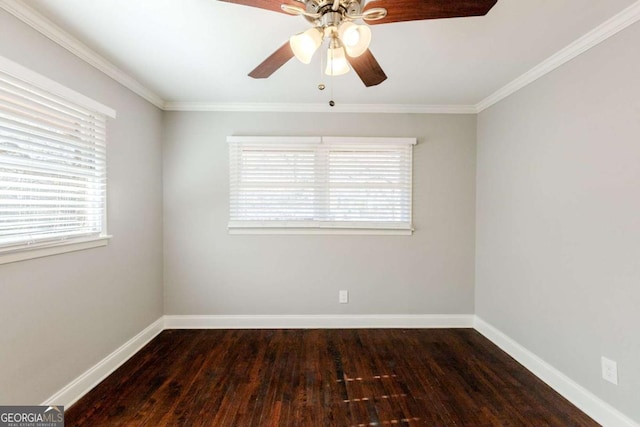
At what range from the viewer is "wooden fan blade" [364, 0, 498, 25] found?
1183 mm

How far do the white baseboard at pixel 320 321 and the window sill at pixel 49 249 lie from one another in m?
1.34

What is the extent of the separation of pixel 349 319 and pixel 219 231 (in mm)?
1708

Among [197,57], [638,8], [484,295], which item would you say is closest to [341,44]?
[197,57]

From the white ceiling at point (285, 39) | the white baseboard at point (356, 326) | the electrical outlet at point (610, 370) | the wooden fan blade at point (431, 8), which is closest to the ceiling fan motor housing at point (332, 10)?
the wooden fan blade at point (431, 8)

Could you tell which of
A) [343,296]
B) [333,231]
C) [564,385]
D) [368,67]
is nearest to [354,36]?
[368,67]

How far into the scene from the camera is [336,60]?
1.51m

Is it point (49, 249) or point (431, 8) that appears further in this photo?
point (49, 249)

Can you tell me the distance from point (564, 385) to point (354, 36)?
2668 millimetres

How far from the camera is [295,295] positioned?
3.17 meters

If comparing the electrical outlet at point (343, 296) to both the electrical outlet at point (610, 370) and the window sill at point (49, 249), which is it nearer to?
the electrical outlet at point (610, 370)

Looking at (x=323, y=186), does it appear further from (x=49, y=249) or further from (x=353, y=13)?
(x=49, y=249)

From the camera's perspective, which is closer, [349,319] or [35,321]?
[35,321]

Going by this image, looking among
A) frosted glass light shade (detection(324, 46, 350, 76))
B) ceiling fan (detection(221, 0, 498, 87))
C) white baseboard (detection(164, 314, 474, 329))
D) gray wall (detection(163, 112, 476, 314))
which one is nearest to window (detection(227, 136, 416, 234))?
gray wall (detection(163, 112, 476, 314))

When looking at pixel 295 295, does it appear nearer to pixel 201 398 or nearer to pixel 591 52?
pixel 201 398
